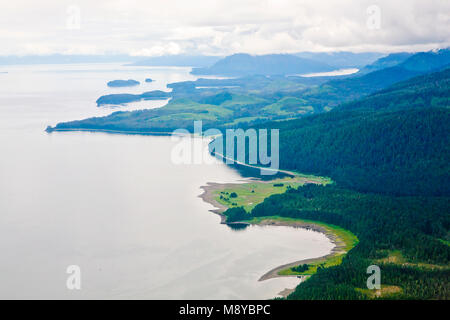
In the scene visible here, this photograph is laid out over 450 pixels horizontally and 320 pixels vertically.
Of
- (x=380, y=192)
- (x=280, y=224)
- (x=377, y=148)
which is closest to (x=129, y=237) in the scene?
(x=280, y=224)

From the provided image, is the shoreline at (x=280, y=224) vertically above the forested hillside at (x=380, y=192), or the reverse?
the forested hillside at (x=380, y=192)

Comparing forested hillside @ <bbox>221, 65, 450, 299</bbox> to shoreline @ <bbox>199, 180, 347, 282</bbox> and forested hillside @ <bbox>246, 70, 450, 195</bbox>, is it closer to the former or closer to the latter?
forested hillside @ <bbox>246, 70, 450, 195</bbox>

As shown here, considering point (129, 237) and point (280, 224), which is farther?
point (280, 224)

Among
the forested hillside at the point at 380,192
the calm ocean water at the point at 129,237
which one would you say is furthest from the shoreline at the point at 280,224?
the forested hillside at the point at 380,192

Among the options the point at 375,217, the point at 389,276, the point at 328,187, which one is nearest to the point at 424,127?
the point at 328,187

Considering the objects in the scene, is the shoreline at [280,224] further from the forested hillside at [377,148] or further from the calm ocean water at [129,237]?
the forested hillside at [377,148]

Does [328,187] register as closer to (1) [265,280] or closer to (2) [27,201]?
(1) [265,280]

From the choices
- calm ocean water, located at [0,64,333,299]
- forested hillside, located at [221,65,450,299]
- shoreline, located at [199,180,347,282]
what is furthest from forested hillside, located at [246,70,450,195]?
shoreline, located at [199,180,347,282]

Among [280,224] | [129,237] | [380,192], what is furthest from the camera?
[380,192]

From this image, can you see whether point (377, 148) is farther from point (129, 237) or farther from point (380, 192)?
point (129, 237)
